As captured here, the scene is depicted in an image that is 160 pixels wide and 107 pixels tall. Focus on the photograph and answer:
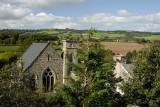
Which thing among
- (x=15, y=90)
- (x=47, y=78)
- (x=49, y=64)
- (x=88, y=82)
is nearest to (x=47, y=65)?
(x=49, y=64)

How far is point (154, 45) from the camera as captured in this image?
19.1 m

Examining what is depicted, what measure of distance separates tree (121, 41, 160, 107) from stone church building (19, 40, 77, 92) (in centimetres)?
888

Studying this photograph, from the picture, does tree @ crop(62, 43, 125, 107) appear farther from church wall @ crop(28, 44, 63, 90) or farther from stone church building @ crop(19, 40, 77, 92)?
church wall @ crop(28, 44, 63, 90)

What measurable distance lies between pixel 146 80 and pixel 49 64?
43.5 feet

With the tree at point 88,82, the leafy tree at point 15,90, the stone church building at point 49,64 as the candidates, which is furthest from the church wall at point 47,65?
the tree at point 88,82

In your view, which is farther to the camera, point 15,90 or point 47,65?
Answer: point 47,65

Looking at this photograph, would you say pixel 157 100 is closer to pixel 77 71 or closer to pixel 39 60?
pixel 77 71

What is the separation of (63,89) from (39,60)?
1037 centimetres

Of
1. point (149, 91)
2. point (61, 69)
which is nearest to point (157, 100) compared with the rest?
point (149, 91)

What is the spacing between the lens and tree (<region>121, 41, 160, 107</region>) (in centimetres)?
1770

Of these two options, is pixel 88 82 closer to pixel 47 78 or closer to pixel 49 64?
pixel 49 64

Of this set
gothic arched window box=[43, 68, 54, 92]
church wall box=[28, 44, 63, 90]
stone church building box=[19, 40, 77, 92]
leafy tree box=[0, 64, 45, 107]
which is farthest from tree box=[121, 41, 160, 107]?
gothic arched window box=[43, 68, 54, 92]

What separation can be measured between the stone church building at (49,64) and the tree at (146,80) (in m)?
8.88

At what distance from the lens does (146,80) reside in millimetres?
18375
